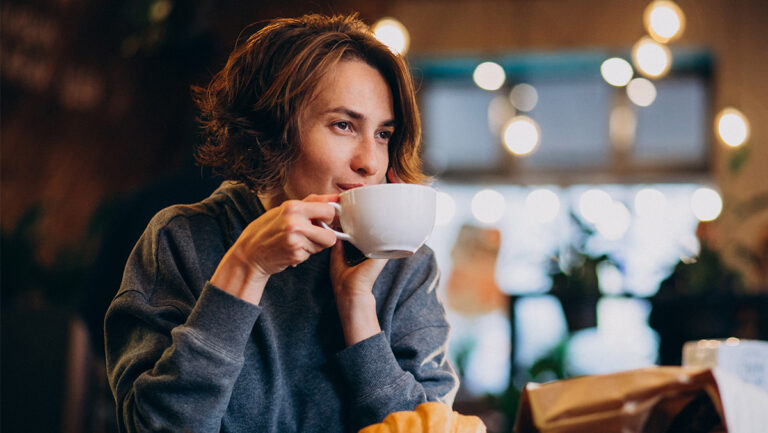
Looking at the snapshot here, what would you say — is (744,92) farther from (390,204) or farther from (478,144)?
(390,204)

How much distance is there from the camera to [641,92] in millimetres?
6047

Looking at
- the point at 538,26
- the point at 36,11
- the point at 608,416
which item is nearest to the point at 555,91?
the point at 538,26

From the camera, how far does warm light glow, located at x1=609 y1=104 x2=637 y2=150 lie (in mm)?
6035

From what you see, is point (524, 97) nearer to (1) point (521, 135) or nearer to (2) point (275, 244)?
(1) point (521, 135)

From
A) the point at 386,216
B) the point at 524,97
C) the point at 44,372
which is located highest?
the point at 524,97

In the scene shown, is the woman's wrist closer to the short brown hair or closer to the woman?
the woman

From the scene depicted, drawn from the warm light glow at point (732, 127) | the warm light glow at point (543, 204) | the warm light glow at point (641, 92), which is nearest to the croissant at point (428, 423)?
the warm light glow at point (732, 127)

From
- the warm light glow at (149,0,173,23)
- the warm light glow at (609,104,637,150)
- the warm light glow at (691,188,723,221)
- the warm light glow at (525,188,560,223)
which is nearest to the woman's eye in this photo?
the warm light glow at (149,0,173,23)

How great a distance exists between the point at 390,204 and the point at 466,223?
4.87m

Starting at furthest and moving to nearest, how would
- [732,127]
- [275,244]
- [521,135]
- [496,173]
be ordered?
[496,173] < [521,135] < [732,127] < [275,244]

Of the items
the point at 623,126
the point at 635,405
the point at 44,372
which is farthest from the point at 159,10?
the point at 623,126

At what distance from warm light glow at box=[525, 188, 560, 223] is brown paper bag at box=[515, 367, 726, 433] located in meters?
5.06

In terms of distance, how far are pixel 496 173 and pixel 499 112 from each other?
53cm

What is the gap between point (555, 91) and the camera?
6.16 meters
